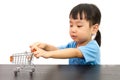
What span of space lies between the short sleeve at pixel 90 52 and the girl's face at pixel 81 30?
3 centimetres

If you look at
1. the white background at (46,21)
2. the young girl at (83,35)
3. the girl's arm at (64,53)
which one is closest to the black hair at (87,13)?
the young girl at (83,35)

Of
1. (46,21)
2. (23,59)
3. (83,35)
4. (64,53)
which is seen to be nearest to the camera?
(23,59)

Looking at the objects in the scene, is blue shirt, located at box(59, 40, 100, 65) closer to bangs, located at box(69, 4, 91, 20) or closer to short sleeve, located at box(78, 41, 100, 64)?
short sleeve, located at box(78, 41, 100, 64)

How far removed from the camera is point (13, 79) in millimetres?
791

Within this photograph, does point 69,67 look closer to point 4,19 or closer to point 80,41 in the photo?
point 80,41

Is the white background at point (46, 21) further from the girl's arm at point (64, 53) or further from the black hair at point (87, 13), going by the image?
the girl's arm at point (64, 53)

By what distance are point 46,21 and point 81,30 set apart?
3.26ft

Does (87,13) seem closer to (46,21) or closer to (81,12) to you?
(81,12)

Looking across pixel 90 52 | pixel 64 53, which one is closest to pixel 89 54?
pixel 90 52

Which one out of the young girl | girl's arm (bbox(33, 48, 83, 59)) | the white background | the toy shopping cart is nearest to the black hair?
the young girl

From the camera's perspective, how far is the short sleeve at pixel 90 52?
1.05 metres

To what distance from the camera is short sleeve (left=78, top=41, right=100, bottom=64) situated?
3.45 feet

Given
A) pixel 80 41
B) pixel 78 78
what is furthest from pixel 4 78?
pixel 80 41

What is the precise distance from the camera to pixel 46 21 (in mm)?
2045
